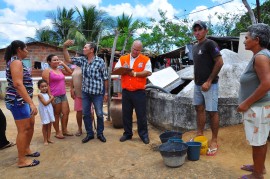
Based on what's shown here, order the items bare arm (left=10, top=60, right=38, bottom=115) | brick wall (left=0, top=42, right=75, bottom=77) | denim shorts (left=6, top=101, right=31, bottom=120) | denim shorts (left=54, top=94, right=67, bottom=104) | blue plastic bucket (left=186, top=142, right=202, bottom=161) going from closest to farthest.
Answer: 1. bare arm (left=10, top=60, right=38, bottom=115)
2. denim shorts (left=6, top=101, right=31, bottom=120)
3. blue plastic bucket (left=186, top=142, right=202, bottom=161)
4. denim shorts (left=54, top=94, right=67, bottom=104)
5. brick wall (left=0, top=42, right=75, bottom=77)

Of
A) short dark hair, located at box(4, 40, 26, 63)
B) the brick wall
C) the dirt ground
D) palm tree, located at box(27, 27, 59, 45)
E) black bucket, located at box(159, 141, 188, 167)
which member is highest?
palm tree, located at box(27, 27, 59, 45)

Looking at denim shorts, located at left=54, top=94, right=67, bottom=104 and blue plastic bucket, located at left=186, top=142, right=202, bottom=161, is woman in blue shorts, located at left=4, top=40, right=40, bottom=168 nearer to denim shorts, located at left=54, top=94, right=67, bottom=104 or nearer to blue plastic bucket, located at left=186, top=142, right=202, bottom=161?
denim shorts, located at left=54, top=94, right=67, bottom=104

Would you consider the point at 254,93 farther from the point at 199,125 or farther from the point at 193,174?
the point at 199,125

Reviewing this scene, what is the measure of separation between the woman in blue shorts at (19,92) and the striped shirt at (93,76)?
1.22 metres

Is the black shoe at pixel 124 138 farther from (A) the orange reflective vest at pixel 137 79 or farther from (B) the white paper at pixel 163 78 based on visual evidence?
(B) the white paper at pixel 163 78

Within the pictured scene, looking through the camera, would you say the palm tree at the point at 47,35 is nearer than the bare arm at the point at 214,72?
No

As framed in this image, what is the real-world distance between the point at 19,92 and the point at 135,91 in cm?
209

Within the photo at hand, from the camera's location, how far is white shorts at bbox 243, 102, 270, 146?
2943mm

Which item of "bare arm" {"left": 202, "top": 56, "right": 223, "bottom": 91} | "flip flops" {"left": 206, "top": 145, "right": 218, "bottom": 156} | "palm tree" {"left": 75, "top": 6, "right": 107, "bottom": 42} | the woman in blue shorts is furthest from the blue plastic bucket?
"palm tree" {"left": 75, "top": 6, "right": 107, "bottom": 42}

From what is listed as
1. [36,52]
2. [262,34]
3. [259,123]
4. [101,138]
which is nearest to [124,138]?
[101,138]

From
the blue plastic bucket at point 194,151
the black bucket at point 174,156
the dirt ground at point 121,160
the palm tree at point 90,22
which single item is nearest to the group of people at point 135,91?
the dirt ground at point 121,160

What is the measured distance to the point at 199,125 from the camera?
14.9ft

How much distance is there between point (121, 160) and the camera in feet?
14.0

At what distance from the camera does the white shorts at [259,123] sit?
9.66 feet
